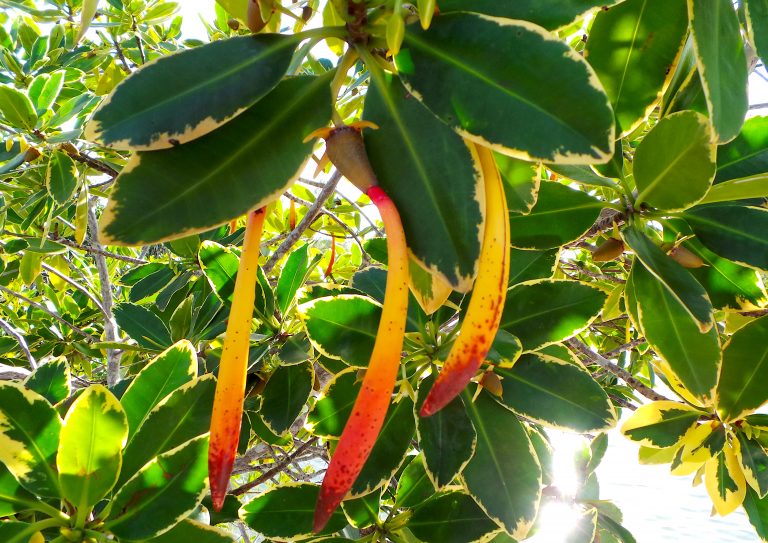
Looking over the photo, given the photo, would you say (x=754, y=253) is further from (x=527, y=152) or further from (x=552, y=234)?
(x=527, y=152)

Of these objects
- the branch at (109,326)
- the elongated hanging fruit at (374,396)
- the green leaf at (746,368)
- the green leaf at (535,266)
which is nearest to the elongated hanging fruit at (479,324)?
the elongated hanging fruit at (374,396)

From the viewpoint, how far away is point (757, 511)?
42.2 inches

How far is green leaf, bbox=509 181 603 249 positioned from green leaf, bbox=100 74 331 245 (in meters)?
0.37

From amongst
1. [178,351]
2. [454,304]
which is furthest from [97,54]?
[454,304]

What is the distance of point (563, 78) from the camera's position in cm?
45

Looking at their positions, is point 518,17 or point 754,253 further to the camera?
point 754,253

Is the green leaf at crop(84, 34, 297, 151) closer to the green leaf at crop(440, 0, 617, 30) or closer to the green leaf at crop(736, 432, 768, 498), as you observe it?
the green leaf at crop(440, 0, 617, 30)

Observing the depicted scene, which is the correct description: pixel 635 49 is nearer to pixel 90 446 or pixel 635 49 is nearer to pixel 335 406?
pixel 335 406

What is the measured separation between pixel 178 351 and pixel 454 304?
1.29 ft

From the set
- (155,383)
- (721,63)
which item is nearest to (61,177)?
(155,383)

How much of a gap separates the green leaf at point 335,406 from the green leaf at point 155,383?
7.1 inches

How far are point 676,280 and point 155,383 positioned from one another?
67 centimetres

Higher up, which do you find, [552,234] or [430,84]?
[430,84]

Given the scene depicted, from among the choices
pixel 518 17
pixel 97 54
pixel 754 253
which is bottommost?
pixel 754 253
